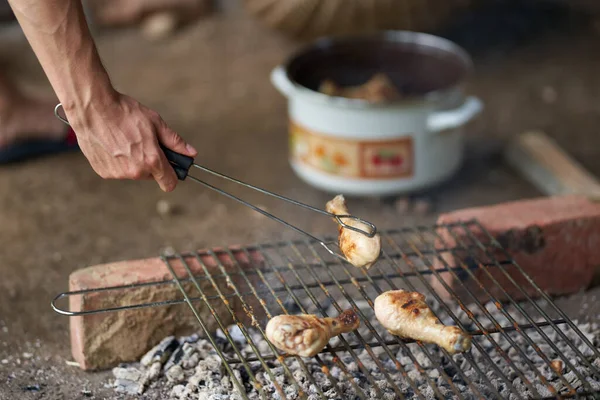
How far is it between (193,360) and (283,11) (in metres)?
3.16

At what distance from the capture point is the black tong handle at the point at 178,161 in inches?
84.9

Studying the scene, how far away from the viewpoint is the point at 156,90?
17.0 feet

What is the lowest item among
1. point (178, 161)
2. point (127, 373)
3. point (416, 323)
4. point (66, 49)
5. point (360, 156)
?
point (127, 373)

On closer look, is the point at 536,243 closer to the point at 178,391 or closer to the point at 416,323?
the point at 416,323

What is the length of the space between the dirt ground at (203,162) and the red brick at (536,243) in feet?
0.41

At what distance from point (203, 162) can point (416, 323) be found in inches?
94.0

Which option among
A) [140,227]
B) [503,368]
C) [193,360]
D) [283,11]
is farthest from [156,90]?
[503,368]

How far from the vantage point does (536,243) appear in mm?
2867

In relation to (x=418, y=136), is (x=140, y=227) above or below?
below

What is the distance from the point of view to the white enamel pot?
3.60m

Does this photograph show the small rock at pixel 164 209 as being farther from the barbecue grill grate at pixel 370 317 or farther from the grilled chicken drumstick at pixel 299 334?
the grilled chicken drumstick at pixel 299 334

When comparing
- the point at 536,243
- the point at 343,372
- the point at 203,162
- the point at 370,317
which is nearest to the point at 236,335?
the point at 370,317

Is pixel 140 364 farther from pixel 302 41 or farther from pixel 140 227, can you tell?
pixel 302 41

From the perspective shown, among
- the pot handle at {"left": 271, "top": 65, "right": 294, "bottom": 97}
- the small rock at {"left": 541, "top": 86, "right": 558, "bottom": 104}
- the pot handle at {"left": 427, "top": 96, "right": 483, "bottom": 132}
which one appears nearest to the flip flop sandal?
the pot handle at {"left": 271, "top": 65, "right": 294, "bottom": 97}
